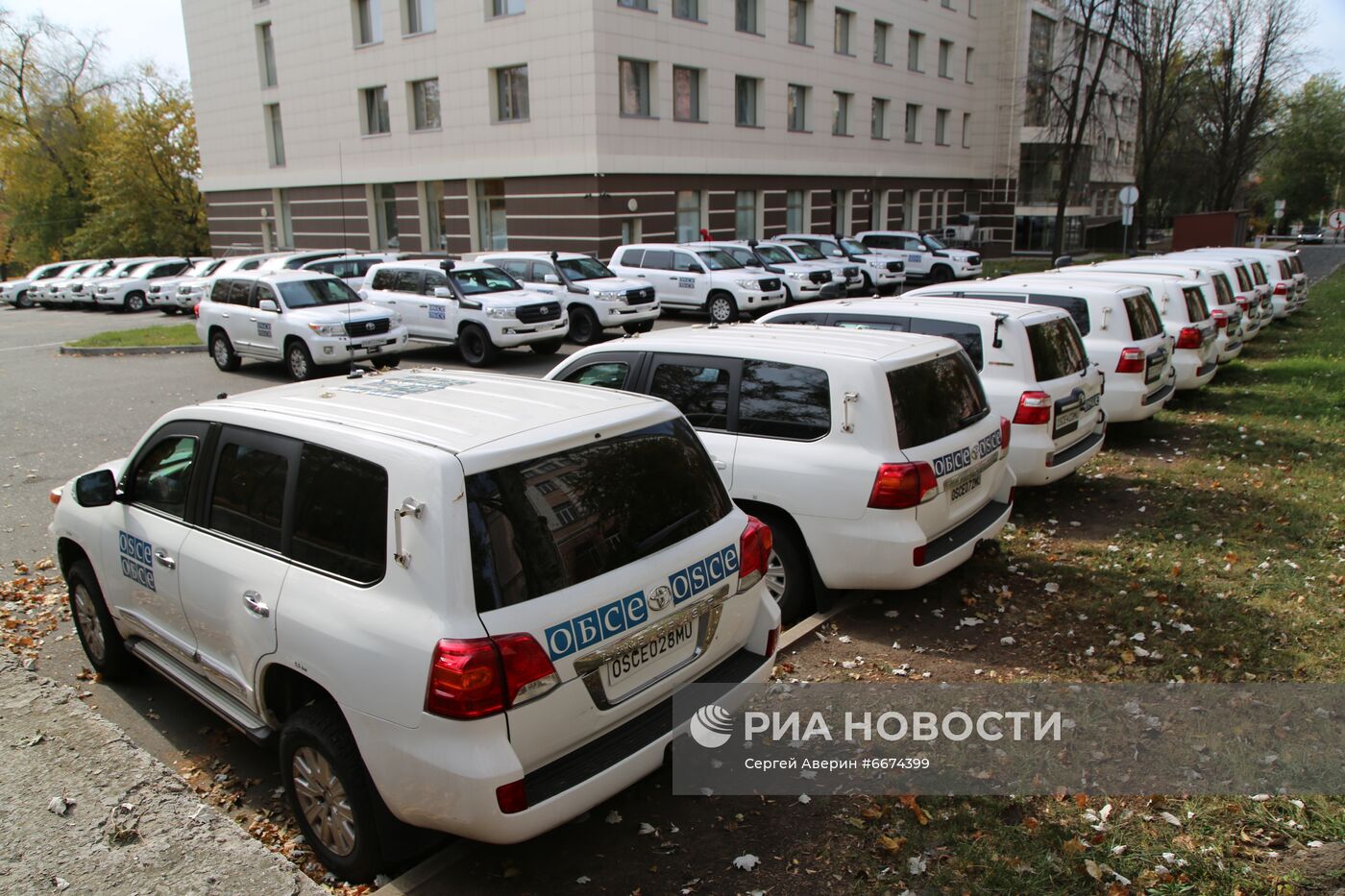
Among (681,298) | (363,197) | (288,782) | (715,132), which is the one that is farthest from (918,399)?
(363,197)

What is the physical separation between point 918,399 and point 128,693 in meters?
4.89

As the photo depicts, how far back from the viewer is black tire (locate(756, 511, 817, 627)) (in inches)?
228

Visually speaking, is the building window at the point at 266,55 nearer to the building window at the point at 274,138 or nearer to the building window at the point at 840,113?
the building window at the point at 274,138

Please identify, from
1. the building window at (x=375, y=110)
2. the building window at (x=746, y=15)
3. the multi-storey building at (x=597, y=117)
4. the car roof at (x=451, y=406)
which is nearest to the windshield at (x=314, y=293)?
the multi-storey building at (x=597, y=117)

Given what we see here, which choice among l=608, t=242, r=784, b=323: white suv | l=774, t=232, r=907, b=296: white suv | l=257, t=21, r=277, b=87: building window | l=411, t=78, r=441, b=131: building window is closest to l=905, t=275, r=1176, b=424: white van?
l=608, t=242, r=784, b=323: white suv

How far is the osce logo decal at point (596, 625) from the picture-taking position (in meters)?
3.19

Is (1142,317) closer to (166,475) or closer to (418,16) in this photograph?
(166,475)

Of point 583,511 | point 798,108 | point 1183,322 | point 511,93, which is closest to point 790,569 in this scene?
point 583,511

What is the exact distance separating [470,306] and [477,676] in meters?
14.9

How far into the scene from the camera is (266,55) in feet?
126

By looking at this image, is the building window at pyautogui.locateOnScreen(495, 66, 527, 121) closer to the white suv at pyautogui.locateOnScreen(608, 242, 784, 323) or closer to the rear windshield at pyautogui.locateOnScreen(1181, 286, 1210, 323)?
the white suv at pyautogui.locateOnScreen(608, 242, 784, 323)

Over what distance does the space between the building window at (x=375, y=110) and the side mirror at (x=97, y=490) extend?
3208 cm

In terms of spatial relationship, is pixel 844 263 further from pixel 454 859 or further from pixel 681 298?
pixel 454 859

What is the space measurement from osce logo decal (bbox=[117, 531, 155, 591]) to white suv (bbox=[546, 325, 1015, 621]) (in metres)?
3.07
